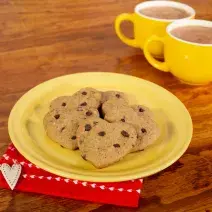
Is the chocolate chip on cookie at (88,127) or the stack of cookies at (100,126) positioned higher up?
the chocolate chip on cookie at (88,127)

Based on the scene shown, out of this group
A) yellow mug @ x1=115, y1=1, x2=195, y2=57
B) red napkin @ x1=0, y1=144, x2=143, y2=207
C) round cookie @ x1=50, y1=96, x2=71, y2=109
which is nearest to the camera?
red napkin @ x1=0, y1=144, x2=143, y2=207

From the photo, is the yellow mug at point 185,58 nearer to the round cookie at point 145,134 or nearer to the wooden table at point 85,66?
the wooden table at point 85,66

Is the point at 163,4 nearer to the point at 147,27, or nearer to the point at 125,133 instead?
the point at 147,27

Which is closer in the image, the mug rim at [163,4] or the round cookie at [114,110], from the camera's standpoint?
the round cookie at [114,110]

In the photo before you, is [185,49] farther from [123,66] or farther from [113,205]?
[113,205]

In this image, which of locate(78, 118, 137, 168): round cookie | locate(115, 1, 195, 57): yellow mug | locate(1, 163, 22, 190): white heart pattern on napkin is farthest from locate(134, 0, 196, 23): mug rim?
locate(1, 163, 22, 190): white heart pattern on napkin

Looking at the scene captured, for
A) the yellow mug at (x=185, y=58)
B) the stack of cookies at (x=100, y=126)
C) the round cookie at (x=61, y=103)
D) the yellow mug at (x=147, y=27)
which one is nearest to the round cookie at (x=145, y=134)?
the stack of cookies at (x=100, y=126)

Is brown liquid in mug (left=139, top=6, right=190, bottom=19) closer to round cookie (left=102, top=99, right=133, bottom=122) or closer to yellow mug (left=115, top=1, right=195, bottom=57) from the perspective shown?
yellow mug (left=115, top=1, right=195, bottom=57)
